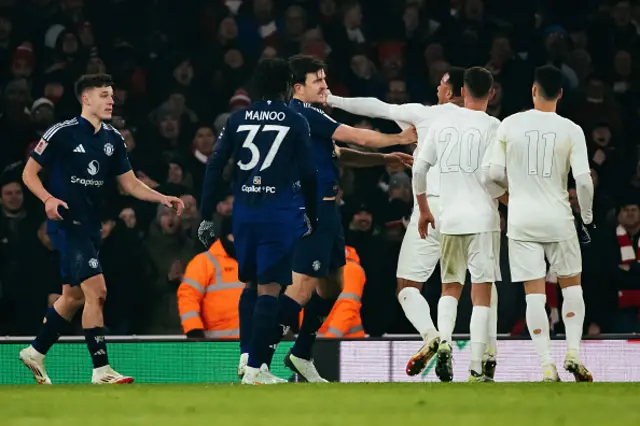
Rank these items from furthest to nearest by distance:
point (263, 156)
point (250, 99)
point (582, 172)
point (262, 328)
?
point (250, 99) → point (582, 172) → point (263, 156) → point (262, 328)

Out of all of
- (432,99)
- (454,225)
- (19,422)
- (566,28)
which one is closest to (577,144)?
(454,225)

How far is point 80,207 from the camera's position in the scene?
10.4 metres

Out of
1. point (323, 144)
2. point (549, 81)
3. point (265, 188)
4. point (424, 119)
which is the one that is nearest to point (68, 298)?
point (265, 188)

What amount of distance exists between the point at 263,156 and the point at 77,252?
176 cm

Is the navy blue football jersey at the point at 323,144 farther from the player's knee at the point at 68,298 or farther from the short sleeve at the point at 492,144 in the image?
the player's knee at the point at 68,298

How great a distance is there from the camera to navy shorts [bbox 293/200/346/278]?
1020 centimetres

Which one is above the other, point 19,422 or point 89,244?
point 89,244

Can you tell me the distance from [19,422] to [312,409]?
144 cm

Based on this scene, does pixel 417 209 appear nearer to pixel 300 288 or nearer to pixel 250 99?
pixel 300 288

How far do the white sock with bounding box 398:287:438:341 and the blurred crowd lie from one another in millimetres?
2323

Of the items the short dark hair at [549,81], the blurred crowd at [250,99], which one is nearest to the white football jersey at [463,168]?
the short dark hair at [549,81]

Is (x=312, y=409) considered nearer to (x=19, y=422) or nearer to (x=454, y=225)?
(x=19, y=422)

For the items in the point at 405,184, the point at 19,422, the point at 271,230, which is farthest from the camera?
the point at 405,184

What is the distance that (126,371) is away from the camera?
38.0 feet
